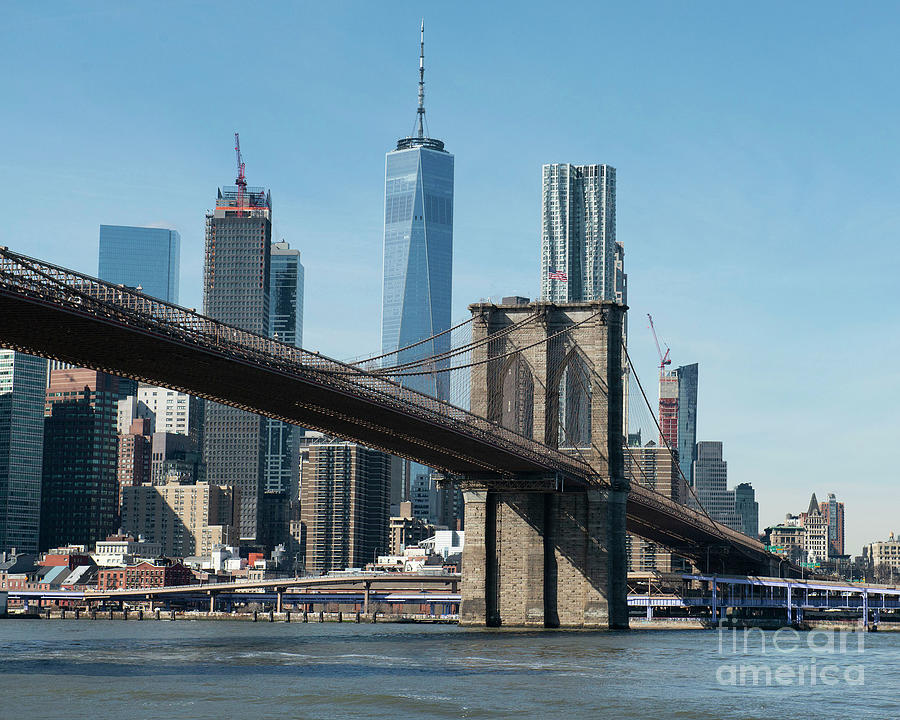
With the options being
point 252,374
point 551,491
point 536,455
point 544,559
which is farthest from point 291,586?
point 252,374

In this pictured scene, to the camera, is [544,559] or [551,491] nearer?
[551,491]

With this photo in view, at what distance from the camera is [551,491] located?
7381 centimetres

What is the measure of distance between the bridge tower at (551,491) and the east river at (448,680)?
930cm

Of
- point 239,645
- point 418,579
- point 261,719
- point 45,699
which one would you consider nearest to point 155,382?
point 239,645

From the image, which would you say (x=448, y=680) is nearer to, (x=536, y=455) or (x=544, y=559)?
(x=536, y=455)

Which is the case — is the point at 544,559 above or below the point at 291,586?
above

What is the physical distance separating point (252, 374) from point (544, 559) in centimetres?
2551

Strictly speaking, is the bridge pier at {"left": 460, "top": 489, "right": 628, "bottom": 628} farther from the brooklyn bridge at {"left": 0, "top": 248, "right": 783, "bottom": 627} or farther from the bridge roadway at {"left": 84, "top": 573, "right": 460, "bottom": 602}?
the bridge roadway at {"left": 84, "top": 573, "right": 460, "bottom": 602}

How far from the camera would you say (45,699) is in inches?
1419

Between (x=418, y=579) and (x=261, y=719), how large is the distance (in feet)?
340

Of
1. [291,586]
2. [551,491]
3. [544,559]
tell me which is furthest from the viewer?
[291,586]

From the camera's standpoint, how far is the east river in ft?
115

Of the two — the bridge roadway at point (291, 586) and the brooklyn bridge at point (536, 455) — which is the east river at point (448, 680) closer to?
the brooklyn bridge at point (536, 455)

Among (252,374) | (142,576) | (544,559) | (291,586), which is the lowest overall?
(291,586)
